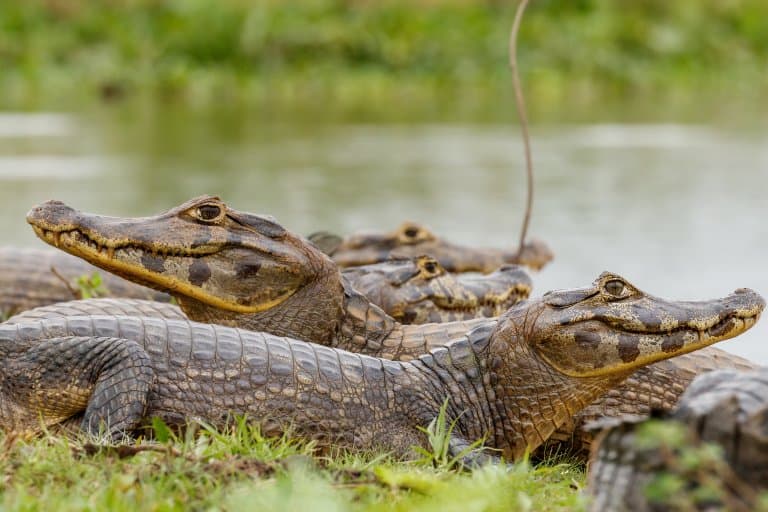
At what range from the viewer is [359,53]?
93.4 feet

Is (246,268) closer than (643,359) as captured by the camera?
No

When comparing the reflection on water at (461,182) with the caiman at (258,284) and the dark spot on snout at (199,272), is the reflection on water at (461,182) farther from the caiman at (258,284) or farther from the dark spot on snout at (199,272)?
the dark spot on snout at (199,272)

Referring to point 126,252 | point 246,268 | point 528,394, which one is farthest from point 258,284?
point 528,394

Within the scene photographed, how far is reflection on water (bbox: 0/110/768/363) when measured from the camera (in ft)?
38.8

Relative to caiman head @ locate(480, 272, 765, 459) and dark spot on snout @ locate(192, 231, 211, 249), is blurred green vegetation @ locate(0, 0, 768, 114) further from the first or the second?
caiman head @ locate(480, 272, 765, 459)

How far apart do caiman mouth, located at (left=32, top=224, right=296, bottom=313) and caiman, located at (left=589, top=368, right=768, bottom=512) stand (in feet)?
7.76

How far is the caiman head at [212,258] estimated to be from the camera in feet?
16.9

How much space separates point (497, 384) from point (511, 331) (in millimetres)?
187

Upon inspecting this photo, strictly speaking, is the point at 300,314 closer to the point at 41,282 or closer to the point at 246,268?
the point at 246,268

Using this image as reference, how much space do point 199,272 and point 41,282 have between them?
2559 mm

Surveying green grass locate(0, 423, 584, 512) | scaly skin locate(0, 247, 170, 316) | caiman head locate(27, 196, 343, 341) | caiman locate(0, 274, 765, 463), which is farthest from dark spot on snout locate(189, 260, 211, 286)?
scaly skin locate(0, 247, 170, 316)

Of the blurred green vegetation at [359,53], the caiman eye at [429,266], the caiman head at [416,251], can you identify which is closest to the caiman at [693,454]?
the caiman eye at [429,266]

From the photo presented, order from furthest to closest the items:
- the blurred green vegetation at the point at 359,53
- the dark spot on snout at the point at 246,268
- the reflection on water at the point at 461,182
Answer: the blurred green vegetation at the point at 359,53 → the reflection on water at the point at 461,182 → the dark spot on snout at the point at 246,268

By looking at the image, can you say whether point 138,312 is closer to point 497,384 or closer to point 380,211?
point 497,384
